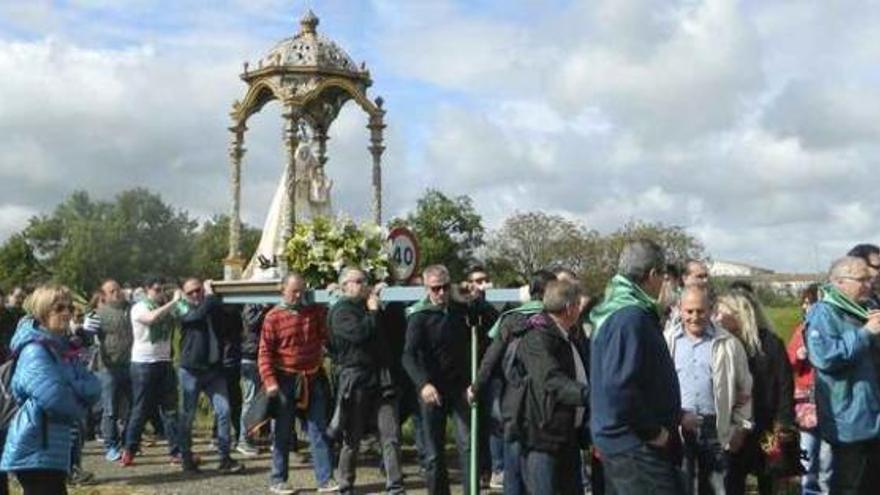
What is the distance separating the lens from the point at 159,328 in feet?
41.9

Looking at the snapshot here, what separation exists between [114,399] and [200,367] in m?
1.61

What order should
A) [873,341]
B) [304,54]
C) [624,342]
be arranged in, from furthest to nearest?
1. [304,54]
2. [873,341]
3. [624,342]

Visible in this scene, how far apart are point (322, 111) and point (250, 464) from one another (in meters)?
6.00

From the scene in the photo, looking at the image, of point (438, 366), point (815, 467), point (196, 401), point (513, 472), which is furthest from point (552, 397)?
point (196, 401)

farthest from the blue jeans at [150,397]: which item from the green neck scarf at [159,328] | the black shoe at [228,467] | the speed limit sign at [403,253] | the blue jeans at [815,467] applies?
the blue jeans at [815,467]

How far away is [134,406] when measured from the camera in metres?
12.8

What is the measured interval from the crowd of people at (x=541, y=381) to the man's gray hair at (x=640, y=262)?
11mm

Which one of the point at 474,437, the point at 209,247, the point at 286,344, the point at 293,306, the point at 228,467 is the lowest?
the point at 228,467

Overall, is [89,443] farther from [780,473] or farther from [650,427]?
[650,427]

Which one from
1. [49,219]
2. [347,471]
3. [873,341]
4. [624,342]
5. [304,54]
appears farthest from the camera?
[49,219]

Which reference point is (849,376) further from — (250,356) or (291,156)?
(291,156)

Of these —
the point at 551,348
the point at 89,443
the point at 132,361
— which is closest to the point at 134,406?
the point at 132,361

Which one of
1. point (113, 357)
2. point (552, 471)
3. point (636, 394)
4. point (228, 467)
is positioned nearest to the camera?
point (636, 394)

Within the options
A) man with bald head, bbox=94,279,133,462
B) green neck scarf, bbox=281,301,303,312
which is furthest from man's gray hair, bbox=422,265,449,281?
man with bald head, bbox=94,279,133,462
